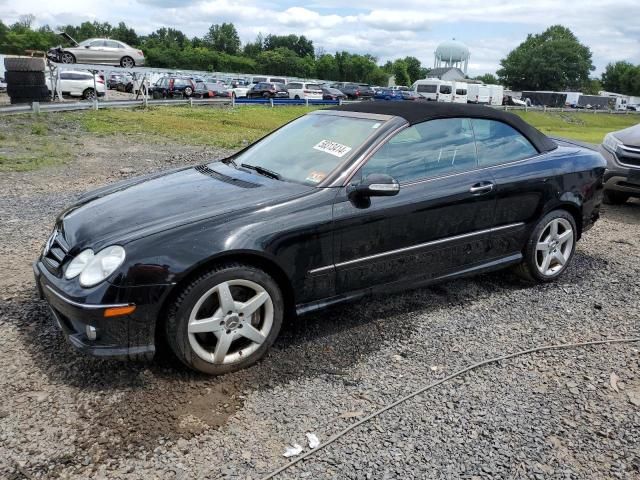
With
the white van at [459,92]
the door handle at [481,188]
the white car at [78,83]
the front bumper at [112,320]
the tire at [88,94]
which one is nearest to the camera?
the front bumper at [112,320]

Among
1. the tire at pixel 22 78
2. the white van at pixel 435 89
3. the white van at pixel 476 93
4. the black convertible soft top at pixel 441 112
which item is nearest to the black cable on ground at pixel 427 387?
the black convertible soft top at pixel 441 112

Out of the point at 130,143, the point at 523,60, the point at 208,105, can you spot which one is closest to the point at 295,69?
the point at 523,60

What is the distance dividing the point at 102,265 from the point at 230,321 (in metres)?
0.77

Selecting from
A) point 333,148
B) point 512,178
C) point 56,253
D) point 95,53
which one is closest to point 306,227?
point 333,148

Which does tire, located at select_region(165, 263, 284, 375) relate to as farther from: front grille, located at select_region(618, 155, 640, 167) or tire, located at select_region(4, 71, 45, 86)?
tire, located at select_region(4, 71, 45, 86)

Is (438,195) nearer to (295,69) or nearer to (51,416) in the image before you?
(51,416)

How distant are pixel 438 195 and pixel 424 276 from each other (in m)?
0.60

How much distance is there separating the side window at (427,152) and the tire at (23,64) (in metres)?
20.3

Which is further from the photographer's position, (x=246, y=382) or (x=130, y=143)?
(x=130, y=143)

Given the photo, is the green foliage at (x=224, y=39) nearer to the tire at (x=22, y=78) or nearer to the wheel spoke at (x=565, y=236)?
the tire at (x=22, y=78)

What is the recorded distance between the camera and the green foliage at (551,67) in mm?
112062

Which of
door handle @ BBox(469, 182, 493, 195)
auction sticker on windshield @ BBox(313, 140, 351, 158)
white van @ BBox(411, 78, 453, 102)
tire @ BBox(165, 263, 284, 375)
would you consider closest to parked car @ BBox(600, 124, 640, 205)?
door handle @ BBox(469, 182, 493, 195)

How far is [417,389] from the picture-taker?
10.4 ft

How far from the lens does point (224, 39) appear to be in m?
120
